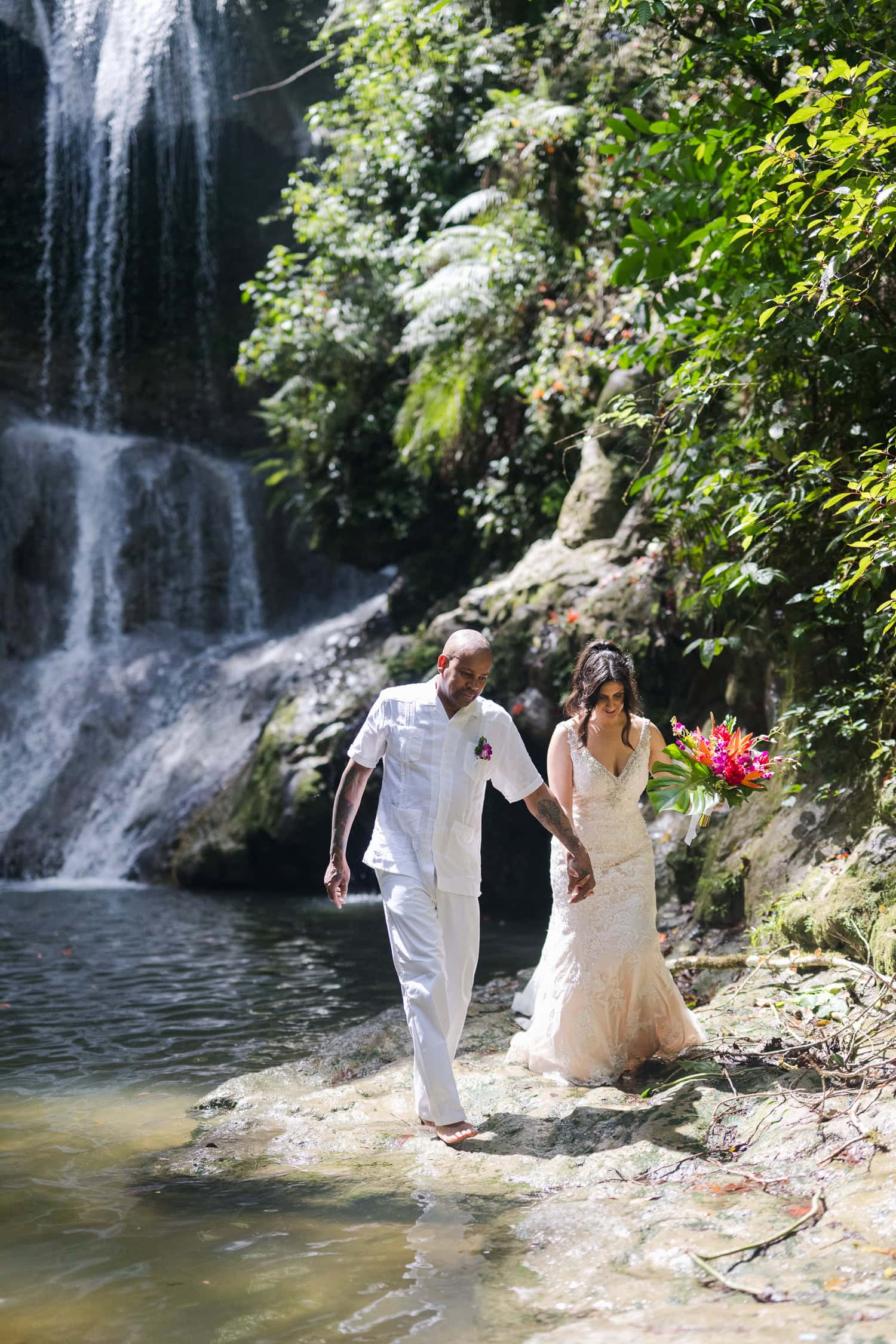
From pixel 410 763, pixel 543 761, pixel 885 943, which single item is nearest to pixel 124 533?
pixel 543 761

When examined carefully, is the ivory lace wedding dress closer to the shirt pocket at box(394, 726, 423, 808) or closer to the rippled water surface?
the shirt pocket at box(394, 726, 423, 808)

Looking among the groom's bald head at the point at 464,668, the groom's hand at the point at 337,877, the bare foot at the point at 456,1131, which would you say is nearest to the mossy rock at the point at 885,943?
the bare foot at the point at 456,1131

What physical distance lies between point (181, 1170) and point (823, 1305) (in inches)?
101

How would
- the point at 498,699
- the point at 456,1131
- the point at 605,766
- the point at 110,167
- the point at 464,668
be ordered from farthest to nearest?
the point at 110,167 < the point at 498,699 < the point at 605,766 < the point at 464,668 < the point at 456,1131

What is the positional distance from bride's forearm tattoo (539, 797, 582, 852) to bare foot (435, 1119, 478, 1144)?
118 centimetres

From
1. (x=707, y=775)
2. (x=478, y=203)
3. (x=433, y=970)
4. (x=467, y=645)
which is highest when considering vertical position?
(x=478, y=203)

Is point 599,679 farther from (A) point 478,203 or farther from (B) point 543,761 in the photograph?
(A) point 478,203

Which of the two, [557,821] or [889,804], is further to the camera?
[889,804]

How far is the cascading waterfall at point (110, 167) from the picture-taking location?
2269 cm

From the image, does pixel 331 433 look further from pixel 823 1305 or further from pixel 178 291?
pixel 823 1305

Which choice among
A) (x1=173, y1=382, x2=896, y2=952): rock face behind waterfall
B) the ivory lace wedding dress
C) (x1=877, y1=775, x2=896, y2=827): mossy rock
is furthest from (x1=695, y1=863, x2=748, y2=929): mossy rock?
the ivory lace wedding dress

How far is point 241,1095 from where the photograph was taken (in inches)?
211

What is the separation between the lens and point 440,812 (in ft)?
15.5

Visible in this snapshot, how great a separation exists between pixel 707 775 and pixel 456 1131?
67.7 inches
